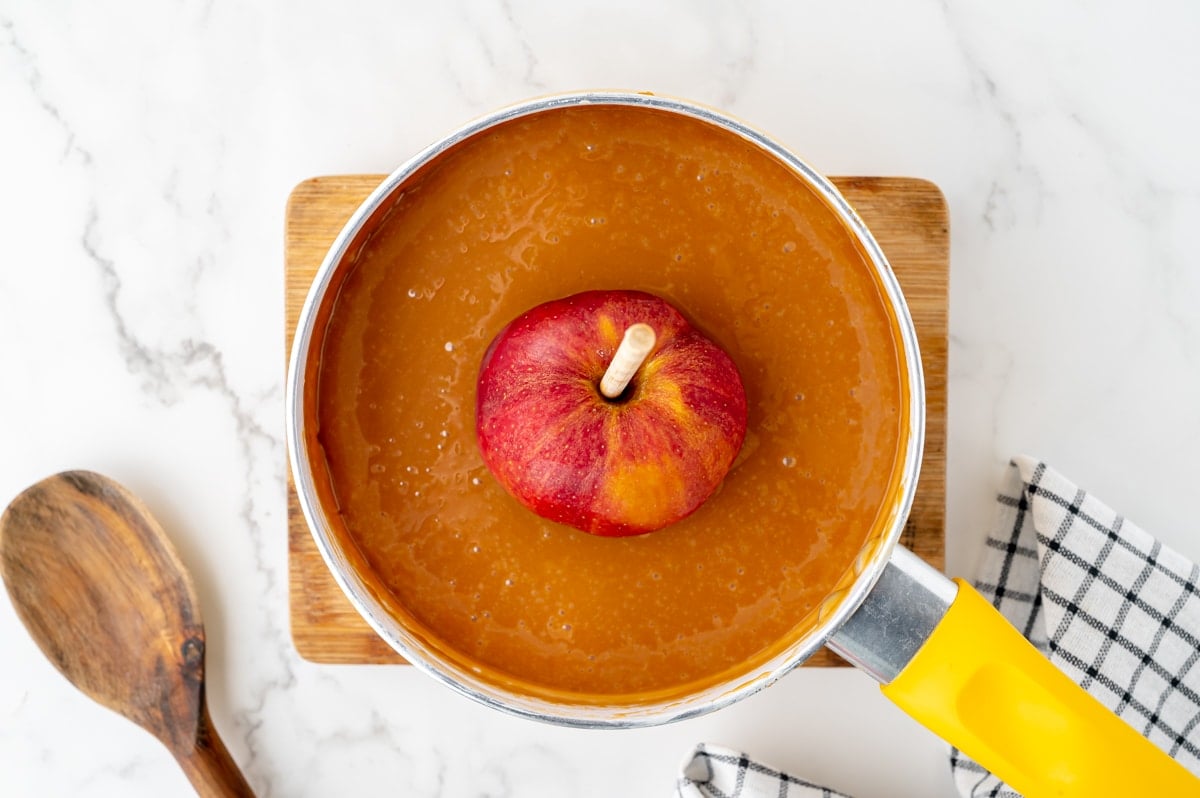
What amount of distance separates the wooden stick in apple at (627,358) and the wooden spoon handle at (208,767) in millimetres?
523

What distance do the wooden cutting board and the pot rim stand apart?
4.2 inches

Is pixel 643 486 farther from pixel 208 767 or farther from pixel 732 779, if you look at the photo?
pixel 208 767

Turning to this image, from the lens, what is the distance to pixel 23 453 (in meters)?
0.92

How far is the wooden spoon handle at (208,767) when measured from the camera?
34.5 inches

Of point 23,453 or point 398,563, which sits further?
point 23,453

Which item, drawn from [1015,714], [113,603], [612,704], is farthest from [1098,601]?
[113,603]

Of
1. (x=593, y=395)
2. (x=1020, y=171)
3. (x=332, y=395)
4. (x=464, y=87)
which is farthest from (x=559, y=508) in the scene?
(x=1020, y=171)

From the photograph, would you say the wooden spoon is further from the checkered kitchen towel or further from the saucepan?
the checkered kitchen towel

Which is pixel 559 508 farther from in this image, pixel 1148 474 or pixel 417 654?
pixel 1148 474

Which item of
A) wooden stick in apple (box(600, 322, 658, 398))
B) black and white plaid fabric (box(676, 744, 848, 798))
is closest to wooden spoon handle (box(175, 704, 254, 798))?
black and white plaid fabric (box(676, 744, 848, 798))

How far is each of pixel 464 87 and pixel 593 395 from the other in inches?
14.8

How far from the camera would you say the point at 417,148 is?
86cm

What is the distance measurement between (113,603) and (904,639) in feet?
2.22

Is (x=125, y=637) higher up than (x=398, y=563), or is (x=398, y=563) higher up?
(x=398, y=563)
